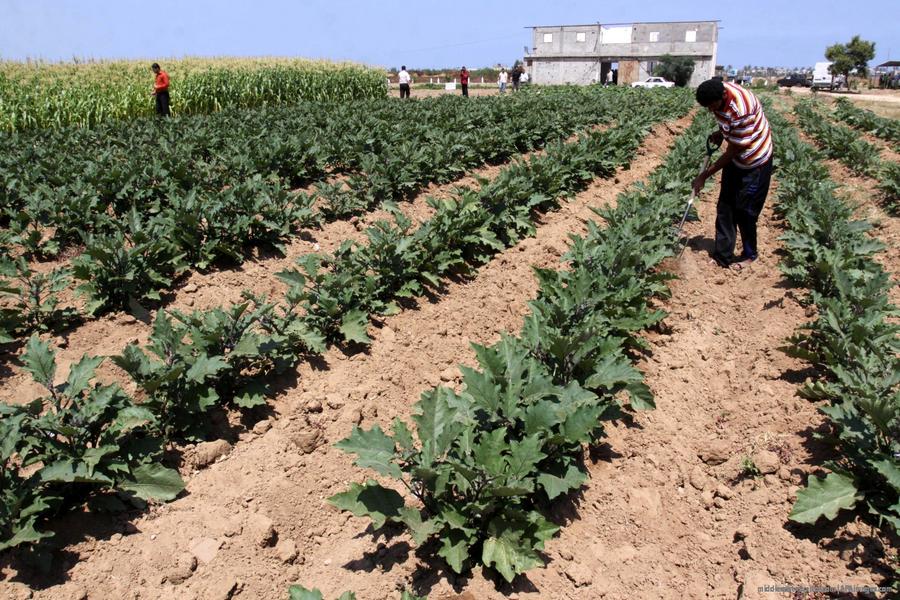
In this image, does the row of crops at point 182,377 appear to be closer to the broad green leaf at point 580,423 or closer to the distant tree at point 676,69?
the broad green leaf at point 580,423

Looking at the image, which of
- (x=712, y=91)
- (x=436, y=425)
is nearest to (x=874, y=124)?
(x=712, y=91)

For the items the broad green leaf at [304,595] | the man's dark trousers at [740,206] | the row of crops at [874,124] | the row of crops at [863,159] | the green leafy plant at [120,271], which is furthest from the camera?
the row of crops at [874,124]

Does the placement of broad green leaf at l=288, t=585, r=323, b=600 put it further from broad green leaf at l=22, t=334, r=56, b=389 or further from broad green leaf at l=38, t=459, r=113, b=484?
broad green leaf at l=22, t=334, r=56, b=389

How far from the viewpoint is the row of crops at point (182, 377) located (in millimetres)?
2904

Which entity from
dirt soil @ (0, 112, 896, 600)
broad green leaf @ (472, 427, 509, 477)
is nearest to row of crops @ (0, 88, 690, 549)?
dirt soil @ (0, 112, 896, 600)

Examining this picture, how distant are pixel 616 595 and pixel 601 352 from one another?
4.38 feet

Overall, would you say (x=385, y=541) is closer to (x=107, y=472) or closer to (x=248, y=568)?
(x=248, y=568)

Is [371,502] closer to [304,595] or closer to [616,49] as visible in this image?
[304,595]

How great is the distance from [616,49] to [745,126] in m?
68.1

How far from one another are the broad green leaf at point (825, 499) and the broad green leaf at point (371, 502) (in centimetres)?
191

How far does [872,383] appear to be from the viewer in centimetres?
360

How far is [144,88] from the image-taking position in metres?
17.8

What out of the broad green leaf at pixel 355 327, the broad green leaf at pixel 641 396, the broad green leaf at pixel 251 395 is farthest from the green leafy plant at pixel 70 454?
the broad green leaf at pixel 641 396

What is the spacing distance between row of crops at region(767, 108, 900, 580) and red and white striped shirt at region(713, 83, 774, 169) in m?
0.91
